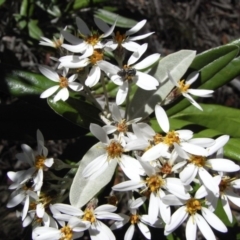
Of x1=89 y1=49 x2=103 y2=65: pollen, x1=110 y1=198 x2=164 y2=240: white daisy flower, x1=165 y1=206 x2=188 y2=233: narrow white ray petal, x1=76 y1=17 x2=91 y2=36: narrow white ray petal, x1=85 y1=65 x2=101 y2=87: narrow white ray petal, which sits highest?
x1=76 y1=17 x2=91 y2=36: narrow white ray petal

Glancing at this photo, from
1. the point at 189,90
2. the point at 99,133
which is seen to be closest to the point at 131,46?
the point at 189,90

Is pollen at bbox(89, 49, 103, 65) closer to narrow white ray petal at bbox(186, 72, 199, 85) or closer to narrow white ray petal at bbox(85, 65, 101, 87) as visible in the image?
narrow white ray petal at bbox(85, 65, 101, 87)

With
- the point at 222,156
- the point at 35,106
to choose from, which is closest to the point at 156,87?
the point at 222,156

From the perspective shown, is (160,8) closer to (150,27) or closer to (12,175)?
(150,27)

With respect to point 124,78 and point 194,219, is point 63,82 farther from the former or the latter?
point 194,219

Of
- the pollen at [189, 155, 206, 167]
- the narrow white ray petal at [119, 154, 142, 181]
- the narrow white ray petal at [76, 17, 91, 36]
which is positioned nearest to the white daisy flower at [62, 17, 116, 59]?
the narrow white ray petal at [76, 17, 91, 36]

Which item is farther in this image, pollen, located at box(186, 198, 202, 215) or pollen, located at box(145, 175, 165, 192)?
pollen, located at box(186, 198, 202, 215)
